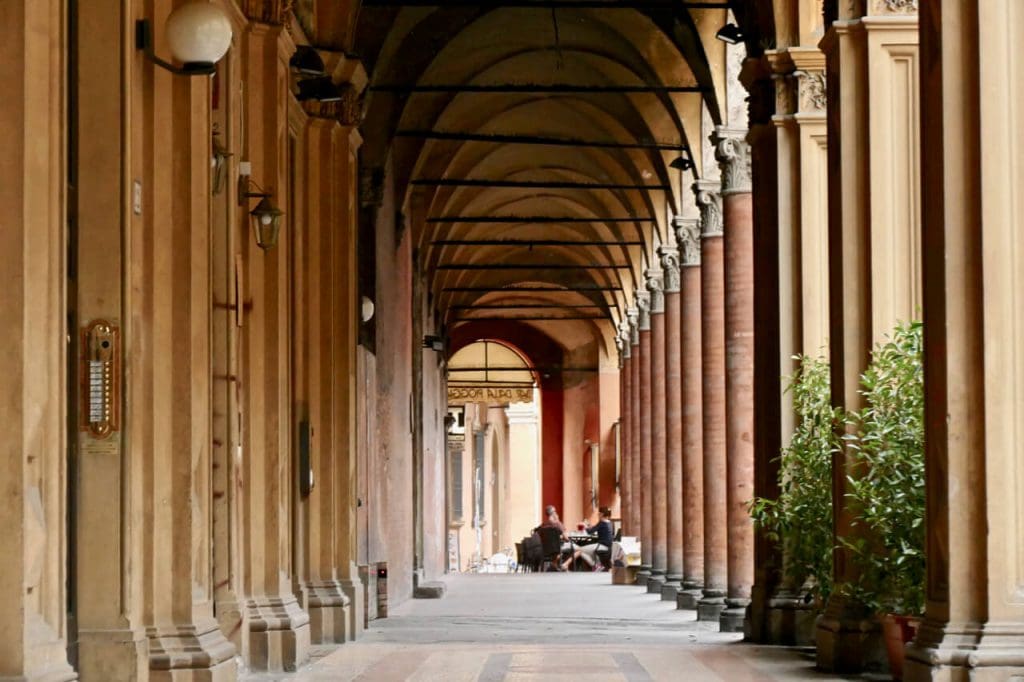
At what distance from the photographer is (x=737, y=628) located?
20078 millimetres

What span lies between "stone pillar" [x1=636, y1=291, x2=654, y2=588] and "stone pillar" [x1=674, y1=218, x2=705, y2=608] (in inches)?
226

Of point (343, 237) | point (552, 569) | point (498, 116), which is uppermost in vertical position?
point (498, 116)

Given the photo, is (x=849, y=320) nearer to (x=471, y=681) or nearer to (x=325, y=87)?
(x=471, y=681)

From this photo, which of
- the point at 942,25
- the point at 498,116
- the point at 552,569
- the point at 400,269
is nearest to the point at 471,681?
the point at 942,25

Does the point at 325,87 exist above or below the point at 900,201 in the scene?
above

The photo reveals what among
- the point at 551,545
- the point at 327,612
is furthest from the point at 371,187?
the point at 551,545

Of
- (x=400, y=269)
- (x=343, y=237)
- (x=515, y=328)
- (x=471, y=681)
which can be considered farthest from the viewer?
(x=515, y=328)

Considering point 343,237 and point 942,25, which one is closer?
point 942,25

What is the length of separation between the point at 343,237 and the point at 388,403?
715 cm

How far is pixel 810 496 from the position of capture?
14117 mm

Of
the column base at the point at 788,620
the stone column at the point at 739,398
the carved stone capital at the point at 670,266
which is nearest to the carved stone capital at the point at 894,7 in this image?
the column base at the point at 788,620

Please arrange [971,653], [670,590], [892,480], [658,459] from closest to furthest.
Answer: [971,653]
[892,480]
[670,590]
[658,459]

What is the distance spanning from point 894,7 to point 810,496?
12.1 feet

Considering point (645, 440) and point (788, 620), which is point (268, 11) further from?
point (645, 440)
